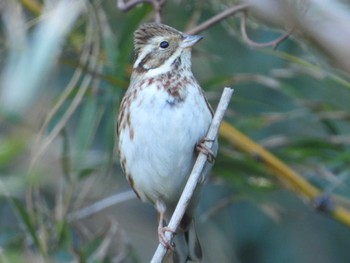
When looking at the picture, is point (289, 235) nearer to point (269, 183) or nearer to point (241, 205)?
point (241, 205)

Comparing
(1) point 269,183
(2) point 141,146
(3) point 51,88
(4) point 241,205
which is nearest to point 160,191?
(2) point 141,146

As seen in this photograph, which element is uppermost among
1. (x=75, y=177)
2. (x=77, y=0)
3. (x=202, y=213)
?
(x=77, y=0)

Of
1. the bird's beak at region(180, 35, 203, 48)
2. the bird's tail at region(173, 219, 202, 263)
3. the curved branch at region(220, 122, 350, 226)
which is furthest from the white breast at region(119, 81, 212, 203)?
the curved branch at region(220, 122, 350, 226)

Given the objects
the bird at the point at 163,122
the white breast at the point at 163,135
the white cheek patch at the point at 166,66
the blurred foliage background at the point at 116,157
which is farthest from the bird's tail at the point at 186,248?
the white cheek patch at the point at 166,66

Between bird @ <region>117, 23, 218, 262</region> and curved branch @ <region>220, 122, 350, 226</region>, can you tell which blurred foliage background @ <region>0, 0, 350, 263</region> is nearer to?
curved branch @ <region>220, 122, 350, 226</region>

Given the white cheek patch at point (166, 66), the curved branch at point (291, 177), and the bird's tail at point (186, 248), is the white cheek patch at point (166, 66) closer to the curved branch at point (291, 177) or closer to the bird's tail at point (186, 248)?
the bird's tail at point (186, 248)
